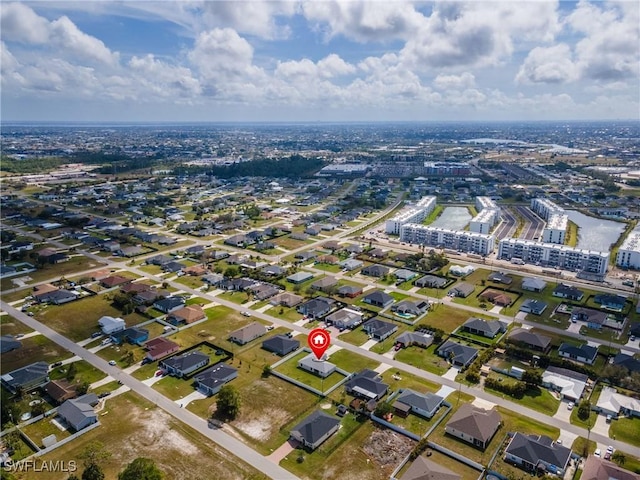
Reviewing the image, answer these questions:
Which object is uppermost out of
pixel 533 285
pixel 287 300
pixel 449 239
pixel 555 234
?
pixel 555 234

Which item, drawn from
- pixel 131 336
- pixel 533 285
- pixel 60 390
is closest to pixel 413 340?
pixel 533 285

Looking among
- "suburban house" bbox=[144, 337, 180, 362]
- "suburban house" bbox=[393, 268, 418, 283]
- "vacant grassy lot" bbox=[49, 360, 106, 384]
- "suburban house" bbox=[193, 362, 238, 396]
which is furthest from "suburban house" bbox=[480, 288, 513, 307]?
"vacant grassy lot" bbox=[49, 360, 106, 384]

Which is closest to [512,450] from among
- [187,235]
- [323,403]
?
[323,403]

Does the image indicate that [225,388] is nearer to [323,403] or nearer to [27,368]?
[323,403]

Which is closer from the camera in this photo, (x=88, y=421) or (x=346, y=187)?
(x=88, y=421)

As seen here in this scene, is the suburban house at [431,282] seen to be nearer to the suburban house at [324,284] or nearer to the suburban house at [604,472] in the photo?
the suburban house at [324,284]

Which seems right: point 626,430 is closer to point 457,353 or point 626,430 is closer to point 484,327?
point 457,353
